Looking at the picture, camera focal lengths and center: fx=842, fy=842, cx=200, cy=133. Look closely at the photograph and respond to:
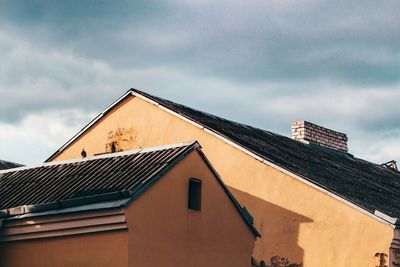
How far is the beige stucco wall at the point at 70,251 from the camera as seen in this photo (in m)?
13.2

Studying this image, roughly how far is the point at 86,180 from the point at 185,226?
1.90 meters

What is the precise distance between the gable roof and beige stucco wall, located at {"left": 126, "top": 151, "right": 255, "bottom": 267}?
328cm

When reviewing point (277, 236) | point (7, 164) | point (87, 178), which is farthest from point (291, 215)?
point (7, 164)

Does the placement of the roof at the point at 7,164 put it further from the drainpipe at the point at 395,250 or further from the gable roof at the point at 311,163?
the drainpipe at the point at 395,250

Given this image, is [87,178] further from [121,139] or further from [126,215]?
[121,139]

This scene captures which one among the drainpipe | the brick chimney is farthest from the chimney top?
the drainpipe

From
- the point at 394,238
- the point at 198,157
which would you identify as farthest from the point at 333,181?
the point at 198,157

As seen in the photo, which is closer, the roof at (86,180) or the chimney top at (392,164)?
the roof at (86,180)

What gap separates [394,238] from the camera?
17.1m

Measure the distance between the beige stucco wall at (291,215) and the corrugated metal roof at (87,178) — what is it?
4405 millimetres

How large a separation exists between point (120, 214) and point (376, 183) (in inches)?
467

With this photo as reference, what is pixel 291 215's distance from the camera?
18.7m

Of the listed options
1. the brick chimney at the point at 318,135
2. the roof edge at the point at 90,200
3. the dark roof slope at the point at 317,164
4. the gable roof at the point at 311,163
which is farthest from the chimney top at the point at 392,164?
the roof edge at the point at 90,200

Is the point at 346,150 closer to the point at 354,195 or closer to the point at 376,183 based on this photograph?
the point at 376,183
